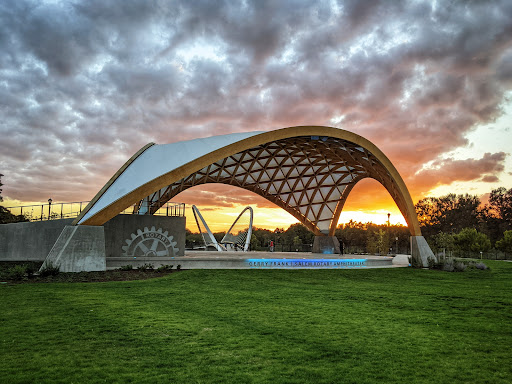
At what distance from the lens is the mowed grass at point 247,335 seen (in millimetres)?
6523

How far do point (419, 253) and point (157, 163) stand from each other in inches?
940

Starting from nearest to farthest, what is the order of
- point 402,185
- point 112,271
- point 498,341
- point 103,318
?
1. point 498,341
2. point 103,318
3. point 112,271
4. point 402,185

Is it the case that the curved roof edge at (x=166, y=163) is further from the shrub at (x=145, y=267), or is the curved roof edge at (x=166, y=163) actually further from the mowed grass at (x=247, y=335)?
the mowed grass at (x=247, y=335)

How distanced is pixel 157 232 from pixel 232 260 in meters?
7.40

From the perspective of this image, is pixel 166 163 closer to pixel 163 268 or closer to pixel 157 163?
pixel 157 163

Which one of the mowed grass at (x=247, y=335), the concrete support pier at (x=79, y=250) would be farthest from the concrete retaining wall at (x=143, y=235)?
the mowed grass at (x=247, y=335)

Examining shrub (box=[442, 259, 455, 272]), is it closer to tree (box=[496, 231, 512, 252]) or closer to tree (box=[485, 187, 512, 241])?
tree (box=[496, 231, 512, 252])

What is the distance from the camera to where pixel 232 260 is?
26156 millimetres

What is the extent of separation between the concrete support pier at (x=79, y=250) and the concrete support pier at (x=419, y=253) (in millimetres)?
25676

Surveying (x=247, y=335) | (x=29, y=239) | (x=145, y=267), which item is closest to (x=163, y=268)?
(x=145, y=267)

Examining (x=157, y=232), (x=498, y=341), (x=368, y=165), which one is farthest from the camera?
(x=368, y=165)

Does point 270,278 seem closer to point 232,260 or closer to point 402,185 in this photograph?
point 232,260

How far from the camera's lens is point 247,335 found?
8961mm

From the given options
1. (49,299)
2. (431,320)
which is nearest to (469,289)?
(431,320)
